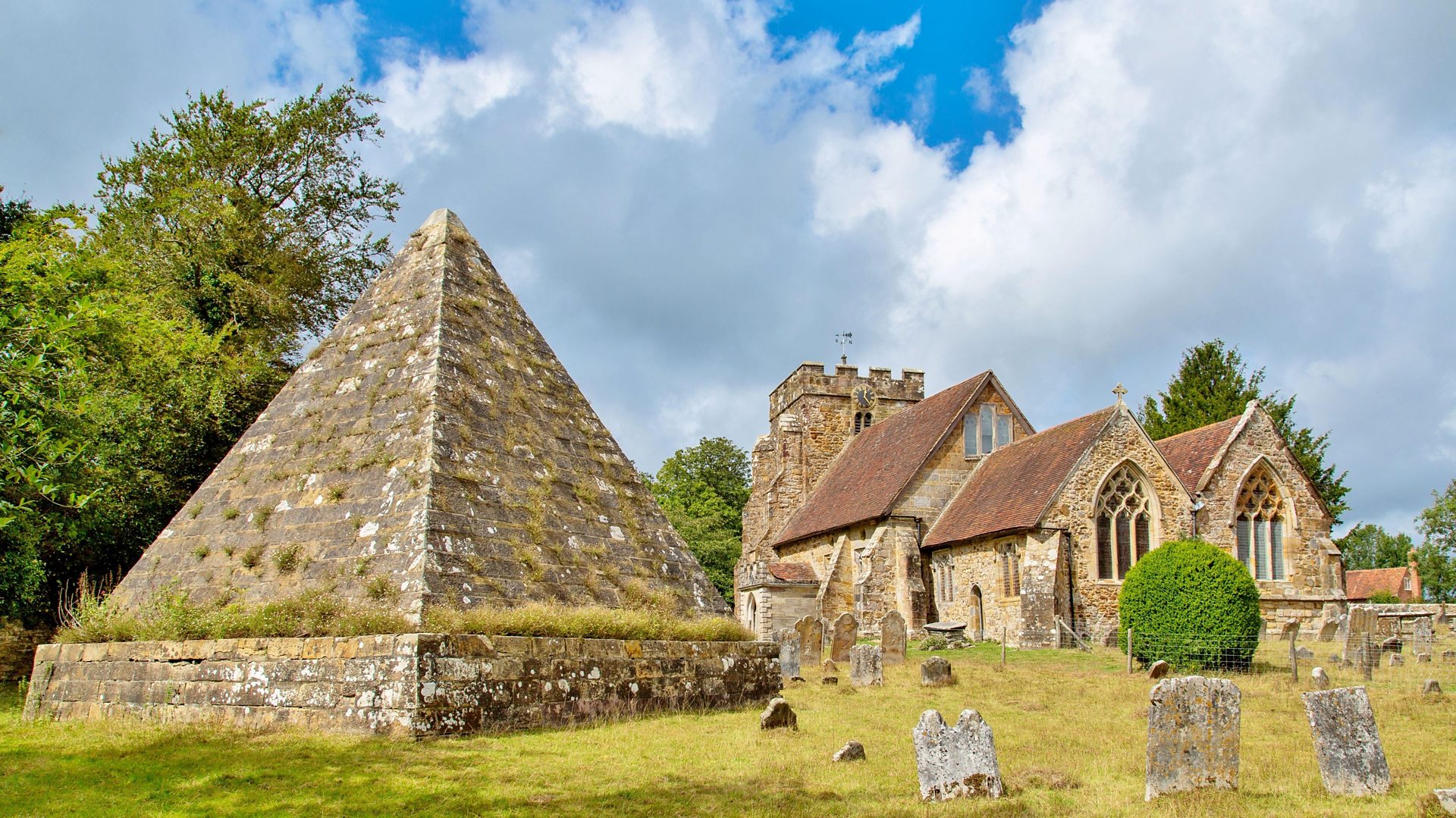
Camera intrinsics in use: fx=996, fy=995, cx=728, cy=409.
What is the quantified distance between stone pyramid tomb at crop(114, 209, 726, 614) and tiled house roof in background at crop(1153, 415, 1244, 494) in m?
21.1

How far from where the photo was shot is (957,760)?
651 cm

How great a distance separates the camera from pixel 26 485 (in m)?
11.9

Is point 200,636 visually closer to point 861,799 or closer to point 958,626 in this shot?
point 861,799

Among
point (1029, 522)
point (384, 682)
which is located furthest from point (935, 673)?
point (1029, 522)

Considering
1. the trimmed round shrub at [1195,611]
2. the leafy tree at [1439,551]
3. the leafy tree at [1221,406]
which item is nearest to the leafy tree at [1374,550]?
the leafy tree at [1439,551]

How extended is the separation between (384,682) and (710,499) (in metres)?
51.2

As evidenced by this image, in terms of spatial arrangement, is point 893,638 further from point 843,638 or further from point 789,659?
point 789,659

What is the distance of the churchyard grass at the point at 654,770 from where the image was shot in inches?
241

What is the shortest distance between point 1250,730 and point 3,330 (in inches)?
556

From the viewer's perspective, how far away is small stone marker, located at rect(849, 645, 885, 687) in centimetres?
1514

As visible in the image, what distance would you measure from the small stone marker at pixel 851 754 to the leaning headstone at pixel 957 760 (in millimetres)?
1347

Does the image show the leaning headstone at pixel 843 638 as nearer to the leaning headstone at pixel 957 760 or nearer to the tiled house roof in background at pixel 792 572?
the tiled house roof in background at pixel 792 572

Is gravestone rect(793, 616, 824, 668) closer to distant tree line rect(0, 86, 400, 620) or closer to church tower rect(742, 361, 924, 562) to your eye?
distant tree line rect(0, 86, 400, 620)

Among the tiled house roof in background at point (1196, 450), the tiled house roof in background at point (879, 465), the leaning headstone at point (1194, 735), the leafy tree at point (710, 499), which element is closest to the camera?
the leaning headstone at point (1194, 735)
